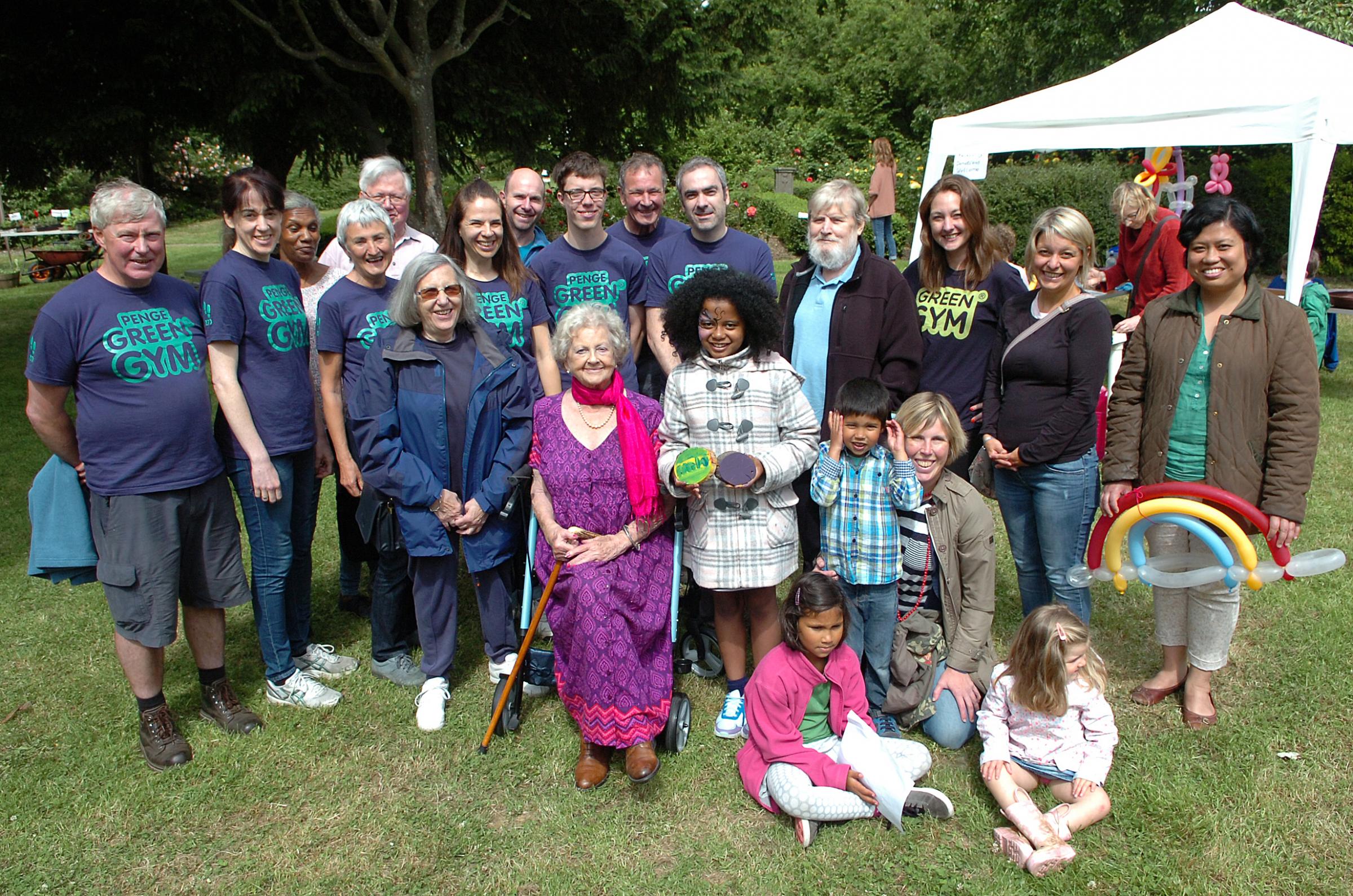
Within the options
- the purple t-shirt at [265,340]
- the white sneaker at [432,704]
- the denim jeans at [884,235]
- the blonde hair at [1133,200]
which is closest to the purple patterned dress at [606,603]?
the white sneaker at [432,704]

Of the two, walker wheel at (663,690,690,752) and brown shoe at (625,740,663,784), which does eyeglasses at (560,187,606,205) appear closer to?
walker wheel at (663,690,690,752)

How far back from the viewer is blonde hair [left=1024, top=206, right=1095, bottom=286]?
3580mm

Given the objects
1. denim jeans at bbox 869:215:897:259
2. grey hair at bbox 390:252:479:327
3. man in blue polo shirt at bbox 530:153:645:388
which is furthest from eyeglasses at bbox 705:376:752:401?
denim jeans at bbox 869:215:897:259

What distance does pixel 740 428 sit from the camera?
3.51 m

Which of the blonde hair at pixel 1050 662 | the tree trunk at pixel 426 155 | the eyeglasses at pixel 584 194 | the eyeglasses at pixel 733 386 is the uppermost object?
the tree trunk at pixel 426 155

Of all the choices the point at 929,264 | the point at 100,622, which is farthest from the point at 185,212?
the point at 929,264

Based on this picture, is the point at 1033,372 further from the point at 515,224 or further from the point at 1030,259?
the point at 515,224

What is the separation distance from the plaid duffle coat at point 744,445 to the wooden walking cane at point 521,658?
1.94 ft

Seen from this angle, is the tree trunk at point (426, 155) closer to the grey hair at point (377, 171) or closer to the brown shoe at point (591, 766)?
the grey hair at point (377, 171)

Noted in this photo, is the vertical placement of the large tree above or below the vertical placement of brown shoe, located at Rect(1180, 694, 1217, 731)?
above

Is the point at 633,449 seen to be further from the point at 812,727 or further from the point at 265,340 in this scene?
the point at 265,340

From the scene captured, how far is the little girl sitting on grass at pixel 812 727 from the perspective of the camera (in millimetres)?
3148

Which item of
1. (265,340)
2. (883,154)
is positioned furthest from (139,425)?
(883,154)

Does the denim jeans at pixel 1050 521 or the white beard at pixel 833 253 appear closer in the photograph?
the denim jeans at pixel 1050 521
